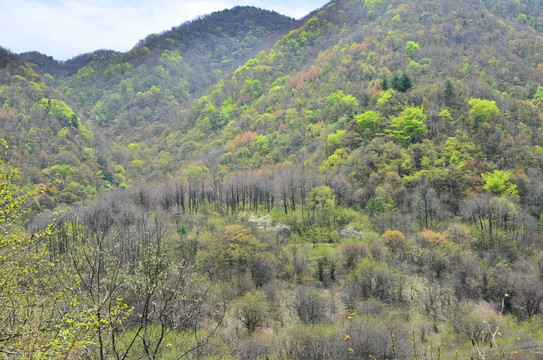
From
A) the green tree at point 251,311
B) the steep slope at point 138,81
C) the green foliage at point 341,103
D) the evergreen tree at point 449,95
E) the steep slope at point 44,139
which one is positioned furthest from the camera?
the steep slope at point 138,81

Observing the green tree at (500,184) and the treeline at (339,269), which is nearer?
the treeline at (339,269)

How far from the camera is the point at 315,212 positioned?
52.4m

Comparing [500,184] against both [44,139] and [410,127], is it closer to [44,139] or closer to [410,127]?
[410,127]

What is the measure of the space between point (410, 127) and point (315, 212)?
22269mm

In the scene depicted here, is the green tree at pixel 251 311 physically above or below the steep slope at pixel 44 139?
below

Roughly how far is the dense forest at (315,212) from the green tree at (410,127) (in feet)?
1.08

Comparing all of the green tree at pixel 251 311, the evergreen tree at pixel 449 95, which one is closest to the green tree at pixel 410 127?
the evergreen tree at pixel 449 95

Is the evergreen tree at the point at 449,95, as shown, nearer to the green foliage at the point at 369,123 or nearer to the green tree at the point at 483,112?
the green tree at the point at 483,112

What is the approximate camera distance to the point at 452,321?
3397 cm

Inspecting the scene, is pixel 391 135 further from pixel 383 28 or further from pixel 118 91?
pixel 118 91

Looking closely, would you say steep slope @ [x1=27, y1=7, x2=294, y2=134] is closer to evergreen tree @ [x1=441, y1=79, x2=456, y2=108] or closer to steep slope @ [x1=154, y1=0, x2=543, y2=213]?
steep slope @ [x1=154, y1=0, x2=543, y2=213]

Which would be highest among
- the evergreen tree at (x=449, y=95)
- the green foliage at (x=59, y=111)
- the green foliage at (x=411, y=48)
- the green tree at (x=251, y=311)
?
the green foliage at (x=411, y=48)

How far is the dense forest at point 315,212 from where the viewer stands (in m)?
11.3

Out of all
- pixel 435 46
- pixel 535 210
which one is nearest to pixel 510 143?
pixel 535 210
